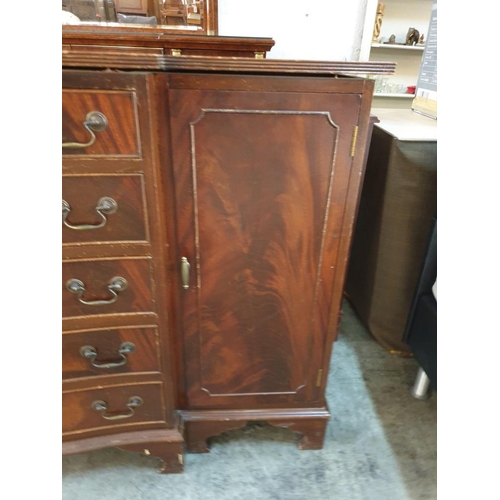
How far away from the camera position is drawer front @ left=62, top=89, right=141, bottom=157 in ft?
2.09

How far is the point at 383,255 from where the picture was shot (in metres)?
1.35

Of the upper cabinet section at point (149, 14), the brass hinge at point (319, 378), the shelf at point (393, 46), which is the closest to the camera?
the brass hinge at point (319, 378)

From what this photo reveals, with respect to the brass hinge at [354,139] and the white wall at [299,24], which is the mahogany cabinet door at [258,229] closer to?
the brass hinge at [354,139]

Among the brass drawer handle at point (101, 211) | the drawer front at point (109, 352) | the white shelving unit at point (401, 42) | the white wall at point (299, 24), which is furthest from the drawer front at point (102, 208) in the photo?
the white shelving unit at point (401, 42)

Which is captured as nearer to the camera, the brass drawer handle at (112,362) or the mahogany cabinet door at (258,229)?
the mahogany cabinet door at (258,229)

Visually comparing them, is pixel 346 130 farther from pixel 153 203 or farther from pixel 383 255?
pixel 383 255

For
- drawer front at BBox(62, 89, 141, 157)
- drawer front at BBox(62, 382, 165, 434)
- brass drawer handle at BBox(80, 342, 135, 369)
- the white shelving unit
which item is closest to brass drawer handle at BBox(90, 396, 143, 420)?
drawer front at BBox(62, 382, 165, 434)

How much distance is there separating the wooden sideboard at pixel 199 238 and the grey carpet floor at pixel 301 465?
89mm

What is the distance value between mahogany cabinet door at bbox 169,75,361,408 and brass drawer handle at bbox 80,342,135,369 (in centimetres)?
13

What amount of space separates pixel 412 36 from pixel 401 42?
148mm

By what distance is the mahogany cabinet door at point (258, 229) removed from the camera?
0.72 meters

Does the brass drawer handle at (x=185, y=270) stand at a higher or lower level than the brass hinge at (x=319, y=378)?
higher

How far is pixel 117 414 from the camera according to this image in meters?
0.93
